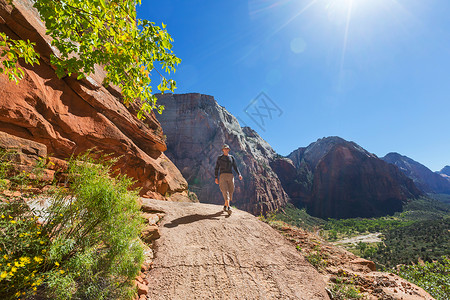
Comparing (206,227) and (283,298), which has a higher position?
(206,227)

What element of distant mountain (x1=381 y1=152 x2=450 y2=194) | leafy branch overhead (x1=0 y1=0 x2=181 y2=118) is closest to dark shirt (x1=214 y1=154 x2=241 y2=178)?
leafy branch overhead (x1=0 y1=0 x2=181 y2=118)

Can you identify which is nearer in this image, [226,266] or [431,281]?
[226,266]

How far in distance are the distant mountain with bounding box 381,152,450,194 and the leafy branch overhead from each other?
740 ft

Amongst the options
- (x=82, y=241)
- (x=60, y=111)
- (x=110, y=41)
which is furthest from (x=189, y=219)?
(x=60, y=111)

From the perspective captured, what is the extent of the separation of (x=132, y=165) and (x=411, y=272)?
1237cm

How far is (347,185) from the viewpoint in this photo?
92938 mm

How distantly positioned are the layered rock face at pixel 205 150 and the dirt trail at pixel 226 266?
159ft

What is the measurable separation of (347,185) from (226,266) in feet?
359

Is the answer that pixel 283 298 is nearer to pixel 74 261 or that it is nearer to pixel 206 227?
pixel 206 227

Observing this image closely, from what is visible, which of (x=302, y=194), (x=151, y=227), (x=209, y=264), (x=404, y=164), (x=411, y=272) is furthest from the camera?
(x=404, y=164)

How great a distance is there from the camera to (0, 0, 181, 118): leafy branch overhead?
2.42 m

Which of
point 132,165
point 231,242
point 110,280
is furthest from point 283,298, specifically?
point 132,165

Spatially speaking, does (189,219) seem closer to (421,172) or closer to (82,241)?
(82,241)

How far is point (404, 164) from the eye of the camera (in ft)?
560
